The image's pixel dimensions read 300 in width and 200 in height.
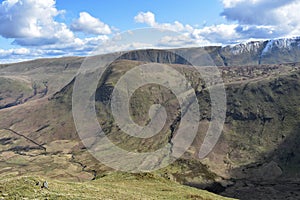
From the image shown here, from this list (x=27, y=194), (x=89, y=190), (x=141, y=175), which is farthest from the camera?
(x=141, y=175)

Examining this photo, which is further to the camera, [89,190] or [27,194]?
[89,190]

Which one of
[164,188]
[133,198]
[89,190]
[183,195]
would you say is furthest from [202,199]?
[89,190]

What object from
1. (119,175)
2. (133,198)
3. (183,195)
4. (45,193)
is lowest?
(119,175)

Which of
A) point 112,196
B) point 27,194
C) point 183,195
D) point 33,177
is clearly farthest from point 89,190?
point 183,195

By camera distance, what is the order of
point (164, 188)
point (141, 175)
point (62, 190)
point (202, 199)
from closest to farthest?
point (62, 190), point (202, 199), point (164, 188), point (141, 175)

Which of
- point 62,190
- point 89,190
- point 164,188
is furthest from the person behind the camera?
point 164,188

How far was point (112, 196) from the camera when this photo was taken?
189ft

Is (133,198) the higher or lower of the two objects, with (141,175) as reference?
higher

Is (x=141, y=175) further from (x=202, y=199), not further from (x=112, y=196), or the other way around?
(x=112, y=196)

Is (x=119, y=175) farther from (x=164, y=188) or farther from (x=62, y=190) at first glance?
(x=62, y=190)

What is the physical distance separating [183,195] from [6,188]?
1498 inches

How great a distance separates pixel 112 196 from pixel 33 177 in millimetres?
13992

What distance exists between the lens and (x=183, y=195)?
7381 cm

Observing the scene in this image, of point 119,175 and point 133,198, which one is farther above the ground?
point 133,198
